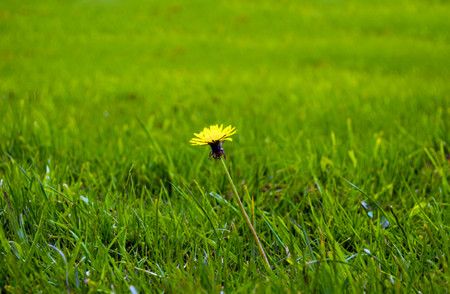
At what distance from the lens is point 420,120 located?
3527 millimetres

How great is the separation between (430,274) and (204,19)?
1019cm

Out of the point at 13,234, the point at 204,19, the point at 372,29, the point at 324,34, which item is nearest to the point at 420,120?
the point at 13,234

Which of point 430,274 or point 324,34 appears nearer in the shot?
point 430,274

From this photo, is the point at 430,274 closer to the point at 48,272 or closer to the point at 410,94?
the point at 48,272

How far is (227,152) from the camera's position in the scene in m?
2.76

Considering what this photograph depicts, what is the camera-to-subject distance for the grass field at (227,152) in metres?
1.36

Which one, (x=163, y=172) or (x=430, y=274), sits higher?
(x=430, y=274)

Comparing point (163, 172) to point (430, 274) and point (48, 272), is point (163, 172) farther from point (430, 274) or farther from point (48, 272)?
point (430, 274)

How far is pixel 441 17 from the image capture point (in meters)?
10.8

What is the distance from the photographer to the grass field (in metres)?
1.36

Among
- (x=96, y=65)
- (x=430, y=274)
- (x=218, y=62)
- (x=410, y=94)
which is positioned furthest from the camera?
(x=218, y=62)

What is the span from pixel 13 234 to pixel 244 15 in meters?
10.3

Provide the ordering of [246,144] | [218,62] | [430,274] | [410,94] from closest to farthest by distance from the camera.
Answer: [430,274], [246,144], [410,94], [218,62]

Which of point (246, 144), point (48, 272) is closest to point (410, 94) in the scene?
point (246, 144)
